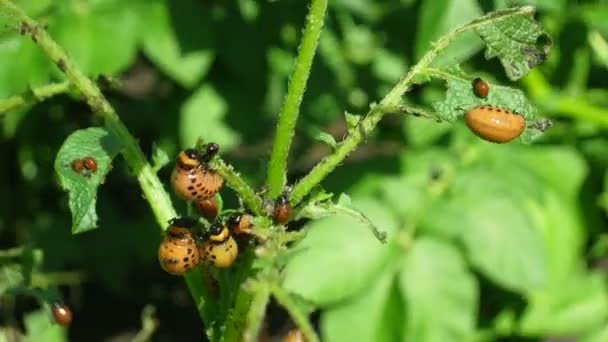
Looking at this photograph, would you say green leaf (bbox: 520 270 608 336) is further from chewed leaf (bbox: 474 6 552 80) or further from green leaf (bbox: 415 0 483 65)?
chewed leaf (bbox: 474 6 552 80)

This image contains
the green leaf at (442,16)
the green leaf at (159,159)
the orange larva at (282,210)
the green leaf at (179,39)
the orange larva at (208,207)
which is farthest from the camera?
the green leaf at (179,39)

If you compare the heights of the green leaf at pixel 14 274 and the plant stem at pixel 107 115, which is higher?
the plant stem at pixel 107 115

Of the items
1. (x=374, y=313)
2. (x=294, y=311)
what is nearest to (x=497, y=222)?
(x=374, y=313)

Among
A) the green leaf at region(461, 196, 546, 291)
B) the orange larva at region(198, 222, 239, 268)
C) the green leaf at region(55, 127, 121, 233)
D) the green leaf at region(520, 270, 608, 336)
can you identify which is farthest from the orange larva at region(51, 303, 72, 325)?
the green leaf at region(520, 270, 608, 336)

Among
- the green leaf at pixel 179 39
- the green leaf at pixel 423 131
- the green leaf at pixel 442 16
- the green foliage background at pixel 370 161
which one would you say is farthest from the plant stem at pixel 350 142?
the green leaf at pixel 423 131

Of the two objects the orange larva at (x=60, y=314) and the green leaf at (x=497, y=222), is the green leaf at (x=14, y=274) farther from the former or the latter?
the green leaf at (x=497, y=222)

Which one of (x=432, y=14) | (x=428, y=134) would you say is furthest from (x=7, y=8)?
(x=428, y=134)

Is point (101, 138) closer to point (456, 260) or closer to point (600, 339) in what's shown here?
point (456, 260)
